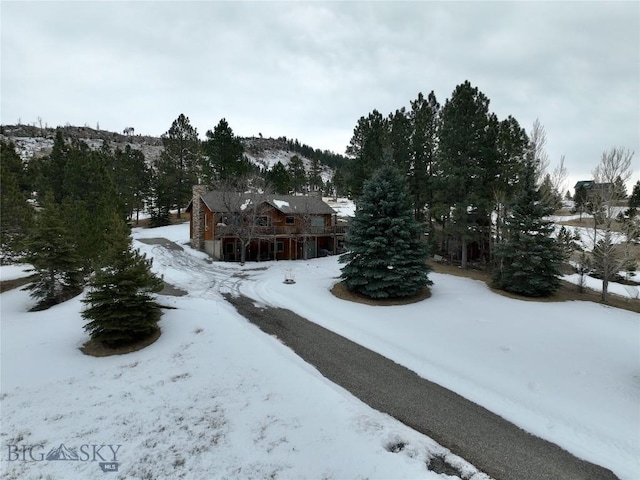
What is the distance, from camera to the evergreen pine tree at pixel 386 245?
58.2ft

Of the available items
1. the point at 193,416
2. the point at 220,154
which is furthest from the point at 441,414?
the point at 220,154

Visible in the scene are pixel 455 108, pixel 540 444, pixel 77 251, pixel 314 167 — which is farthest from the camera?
pixel 314 167

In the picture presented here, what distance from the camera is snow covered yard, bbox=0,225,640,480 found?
670 cm

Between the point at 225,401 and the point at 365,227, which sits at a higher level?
the point at 365,227

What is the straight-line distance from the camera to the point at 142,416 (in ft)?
27.1

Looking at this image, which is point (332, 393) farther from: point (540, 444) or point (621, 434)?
point (621, 434)

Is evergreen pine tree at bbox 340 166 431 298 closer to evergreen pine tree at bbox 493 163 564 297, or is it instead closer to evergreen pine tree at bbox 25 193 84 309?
evergreen pine tree at bbox 493 163 564 297

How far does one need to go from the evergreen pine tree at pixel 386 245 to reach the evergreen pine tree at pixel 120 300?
10297mm

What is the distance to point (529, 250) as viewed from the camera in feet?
60.5

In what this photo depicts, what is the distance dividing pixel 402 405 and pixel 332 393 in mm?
1809

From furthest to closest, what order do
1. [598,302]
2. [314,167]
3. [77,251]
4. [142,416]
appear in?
[314,167] < [77,251] < [598,302] < [142,416]

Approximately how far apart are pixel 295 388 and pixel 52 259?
16419 millimetres

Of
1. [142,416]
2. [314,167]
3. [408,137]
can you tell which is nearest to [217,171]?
[408,137]

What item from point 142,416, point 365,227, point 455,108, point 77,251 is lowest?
point 142,416
